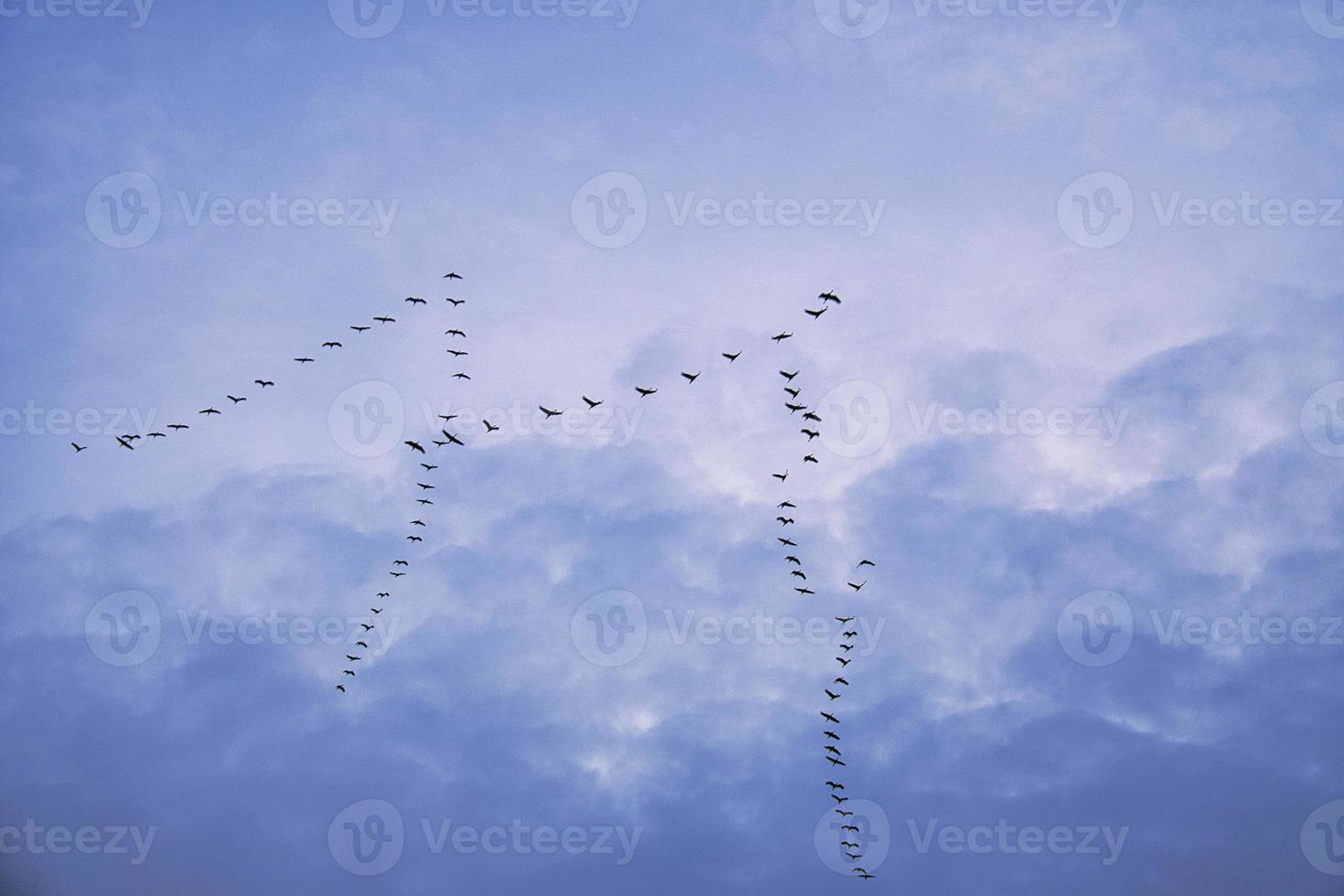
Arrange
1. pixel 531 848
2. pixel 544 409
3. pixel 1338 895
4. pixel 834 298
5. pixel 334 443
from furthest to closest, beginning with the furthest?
pixel 531 848 → pixel 1338 895 → pixel 334 443 → pixel 544 409 → pixel 834 298

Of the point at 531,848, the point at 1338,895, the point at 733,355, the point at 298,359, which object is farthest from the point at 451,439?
the point at 1338,895

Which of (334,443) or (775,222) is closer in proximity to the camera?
(775,222)

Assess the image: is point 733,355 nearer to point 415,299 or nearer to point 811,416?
point 811,416

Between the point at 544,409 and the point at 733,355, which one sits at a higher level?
the point at 733,355

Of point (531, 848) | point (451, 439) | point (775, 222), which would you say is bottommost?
point (531, 848)

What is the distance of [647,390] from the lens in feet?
249

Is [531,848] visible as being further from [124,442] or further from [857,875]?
[124,442]

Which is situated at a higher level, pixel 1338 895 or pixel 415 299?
pixel 415 299

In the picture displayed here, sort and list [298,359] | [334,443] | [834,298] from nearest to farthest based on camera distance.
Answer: [834,298] < [298,359] < [334,443]

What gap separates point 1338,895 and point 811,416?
12939 centimetres

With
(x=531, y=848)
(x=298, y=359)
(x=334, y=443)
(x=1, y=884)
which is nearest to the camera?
(x=298, y=359)

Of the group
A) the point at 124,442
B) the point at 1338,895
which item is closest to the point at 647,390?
the point at 124,442

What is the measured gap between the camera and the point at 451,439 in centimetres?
7719

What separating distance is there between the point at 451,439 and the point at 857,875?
15437cm
